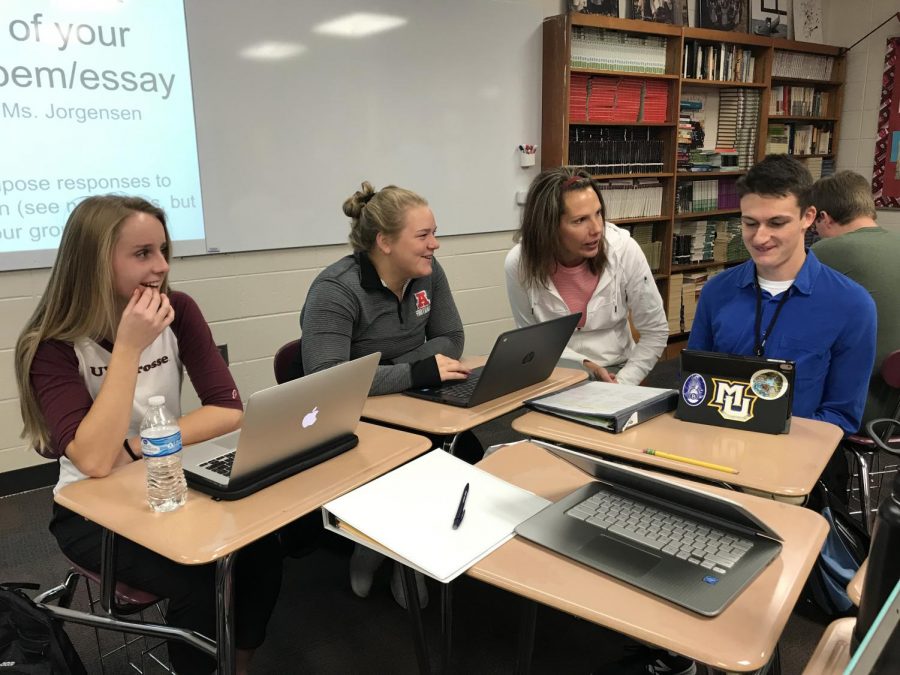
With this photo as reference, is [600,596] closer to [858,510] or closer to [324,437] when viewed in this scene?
[324,437]

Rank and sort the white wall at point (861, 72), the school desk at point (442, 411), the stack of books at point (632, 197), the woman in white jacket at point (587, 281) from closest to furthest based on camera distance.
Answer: the school desk at point (442, 411), the woman in white jacket at point (587, 281), the stack of books at point (632, 197), the white wall at point (861, 72)

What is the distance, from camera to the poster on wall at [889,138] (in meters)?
5.43

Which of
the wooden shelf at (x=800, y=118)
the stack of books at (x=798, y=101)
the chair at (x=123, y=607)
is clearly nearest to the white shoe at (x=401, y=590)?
the chair at (x=123, y=607)

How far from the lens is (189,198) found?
310cm

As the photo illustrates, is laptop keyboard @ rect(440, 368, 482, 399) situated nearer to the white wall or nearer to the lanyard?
the lanyard

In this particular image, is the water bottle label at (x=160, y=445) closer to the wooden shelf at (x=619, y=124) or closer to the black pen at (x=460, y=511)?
the black pen at (x=460, y=511)

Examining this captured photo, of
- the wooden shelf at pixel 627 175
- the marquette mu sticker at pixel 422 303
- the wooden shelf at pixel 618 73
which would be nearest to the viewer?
the marquette mu sticker at pixel 422 303

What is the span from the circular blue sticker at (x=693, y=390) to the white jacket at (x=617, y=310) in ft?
2.38

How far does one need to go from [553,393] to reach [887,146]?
528 cm

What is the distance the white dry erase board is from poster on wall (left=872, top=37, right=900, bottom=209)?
3.21 meters

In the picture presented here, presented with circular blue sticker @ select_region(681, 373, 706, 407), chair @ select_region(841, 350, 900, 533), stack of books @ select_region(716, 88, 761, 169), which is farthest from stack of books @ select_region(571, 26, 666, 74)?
circular blue sticker @ select_region(681, 373, 706, 407)

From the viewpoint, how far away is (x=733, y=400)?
5.25ft

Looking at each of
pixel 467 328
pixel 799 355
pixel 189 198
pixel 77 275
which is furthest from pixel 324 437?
pixel 467 328

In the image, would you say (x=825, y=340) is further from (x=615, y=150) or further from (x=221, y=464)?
(x=615, y=150)
